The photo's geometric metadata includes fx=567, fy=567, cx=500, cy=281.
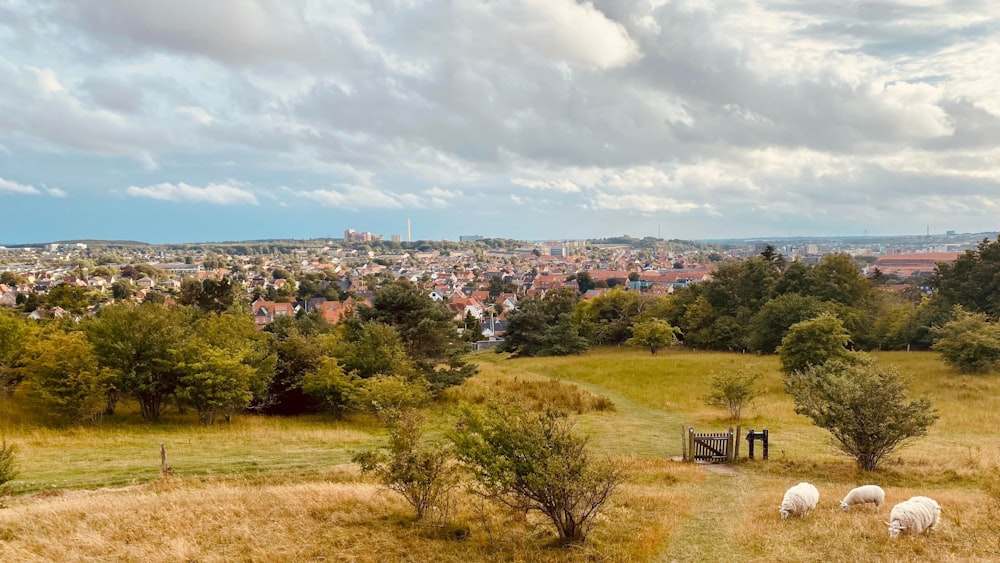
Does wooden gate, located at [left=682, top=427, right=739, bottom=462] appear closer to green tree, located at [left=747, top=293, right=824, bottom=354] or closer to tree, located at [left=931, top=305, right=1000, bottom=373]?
tree, located at [left=931, top=305, right=1000, bottom=373]

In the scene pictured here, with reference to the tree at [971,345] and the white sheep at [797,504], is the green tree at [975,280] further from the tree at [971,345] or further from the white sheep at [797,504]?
the white sheep at [797,504]

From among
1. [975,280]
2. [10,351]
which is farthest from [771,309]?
[10,351]

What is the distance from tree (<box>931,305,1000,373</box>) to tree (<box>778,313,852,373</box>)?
5.63 meters

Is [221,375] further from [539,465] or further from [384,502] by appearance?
[539,465]

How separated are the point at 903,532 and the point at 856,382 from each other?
289 inches

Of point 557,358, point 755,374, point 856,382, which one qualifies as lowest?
point 557,358

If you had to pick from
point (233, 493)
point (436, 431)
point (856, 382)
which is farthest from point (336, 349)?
point (856, 382)

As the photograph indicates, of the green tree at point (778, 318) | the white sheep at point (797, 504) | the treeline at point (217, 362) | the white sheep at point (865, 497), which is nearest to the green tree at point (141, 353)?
the treeline at point (217, 362)

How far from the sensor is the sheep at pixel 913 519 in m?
9.29

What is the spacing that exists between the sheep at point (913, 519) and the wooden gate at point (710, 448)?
7.25 meters

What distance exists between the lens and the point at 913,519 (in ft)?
30.5

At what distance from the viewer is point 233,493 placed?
1159cm

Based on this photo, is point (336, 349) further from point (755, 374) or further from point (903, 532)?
point (903, 532)

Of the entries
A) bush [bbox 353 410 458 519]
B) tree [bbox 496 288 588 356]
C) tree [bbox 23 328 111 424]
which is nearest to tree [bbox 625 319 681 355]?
tree [bbox 496 288 588 356]
